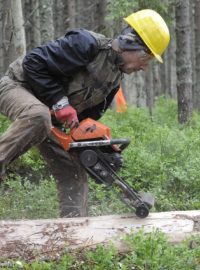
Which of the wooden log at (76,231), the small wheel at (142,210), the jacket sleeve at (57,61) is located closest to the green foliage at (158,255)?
the wooden log at (76,231)

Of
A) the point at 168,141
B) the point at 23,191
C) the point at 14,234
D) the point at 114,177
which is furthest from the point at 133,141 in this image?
the point at 14,234

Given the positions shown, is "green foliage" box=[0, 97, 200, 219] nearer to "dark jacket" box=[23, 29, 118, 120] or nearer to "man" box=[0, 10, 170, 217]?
"man" box=[0, 10, 170, 217]

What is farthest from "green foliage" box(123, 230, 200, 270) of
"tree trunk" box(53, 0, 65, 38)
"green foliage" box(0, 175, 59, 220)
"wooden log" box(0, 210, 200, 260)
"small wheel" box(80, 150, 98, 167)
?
"tree trunk" box(53, 0, 65, 38)

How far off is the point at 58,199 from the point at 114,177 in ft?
4.17

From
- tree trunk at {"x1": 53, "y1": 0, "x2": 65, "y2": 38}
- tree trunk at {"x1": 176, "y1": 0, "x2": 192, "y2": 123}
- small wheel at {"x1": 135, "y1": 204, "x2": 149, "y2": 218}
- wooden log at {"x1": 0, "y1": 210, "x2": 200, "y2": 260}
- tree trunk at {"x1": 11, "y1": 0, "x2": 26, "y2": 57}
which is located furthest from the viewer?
tree trunk at {"x1": 53, "y1": 0, "x2": 65, "y2": 38}

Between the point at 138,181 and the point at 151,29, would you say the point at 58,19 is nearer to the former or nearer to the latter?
the point at 138,181

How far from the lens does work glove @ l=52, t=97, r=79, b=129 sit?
16.3ft

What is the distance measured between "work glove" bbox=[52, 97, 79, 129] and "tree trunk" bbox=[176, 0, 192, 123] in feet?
24.7

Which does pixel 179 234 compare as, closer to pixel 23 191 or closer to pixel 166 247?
pixel 166 247

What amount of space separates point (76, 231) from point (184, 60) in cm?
813

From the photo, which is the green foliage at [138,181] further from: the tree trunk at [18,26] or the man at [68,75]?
the tree trunk at [18,26]

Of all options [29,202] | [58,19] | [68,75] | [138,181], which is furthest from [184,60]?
[58,19]

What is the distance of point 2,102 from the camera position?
5242 mm

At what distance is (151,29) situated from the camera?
4.95 meters
